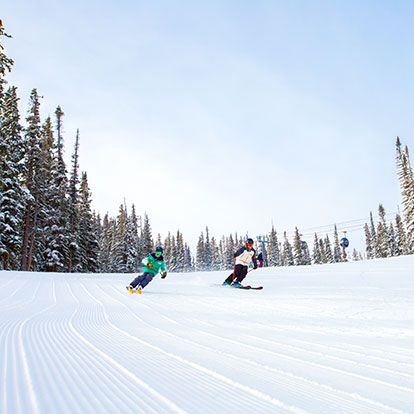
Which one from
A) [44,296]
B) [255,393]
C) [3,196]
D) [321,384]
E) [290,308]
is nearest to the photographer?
[255,393]

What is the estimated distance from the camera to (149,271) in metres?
12.7

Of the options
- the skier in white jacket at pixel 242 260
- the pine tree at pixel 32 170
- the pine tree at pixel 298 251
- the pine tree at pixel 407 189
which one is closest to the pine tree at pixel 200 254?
the pine tree at pixel 298 251

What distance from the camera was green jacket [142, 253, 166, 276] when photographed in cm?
1279

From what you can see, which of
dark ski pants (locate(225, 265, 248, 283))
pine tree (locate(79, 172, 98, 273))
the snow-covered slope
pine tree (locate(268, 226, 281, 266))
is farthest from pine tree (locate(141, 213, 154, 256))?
the snow-covered slope

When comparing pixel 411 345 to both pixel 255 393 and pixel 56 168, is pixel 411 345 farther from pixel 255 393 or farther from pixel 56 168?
pixel 56 168

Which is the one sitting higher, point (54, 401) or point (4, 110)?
point (4, 110)

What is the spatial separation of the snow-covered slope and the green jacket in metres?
5.52

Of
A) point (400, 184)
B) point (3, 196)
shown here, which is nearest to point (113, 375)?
point (3, 196)

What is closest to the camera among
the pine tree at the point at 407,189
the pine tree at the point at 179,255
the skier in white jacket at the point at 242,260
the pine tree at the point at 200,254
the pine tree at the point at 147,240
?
the skier in white jacket at the point at 242,260

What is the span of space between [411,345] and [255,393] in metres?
2.50

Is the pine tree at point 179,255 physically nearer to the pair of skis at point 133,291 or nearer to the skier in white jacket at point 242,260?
the skier in white jacket at point 242,260

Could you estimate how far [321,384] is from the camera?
2.60 m

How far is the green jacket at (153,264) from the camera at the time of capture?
504 inches

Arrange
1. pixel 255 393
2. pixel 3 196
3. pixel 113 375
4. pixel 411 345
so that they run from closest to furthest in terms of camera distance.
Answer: pixel 255 393 < pixel 113 375 < pixel 411 345 < pixel 3 196
